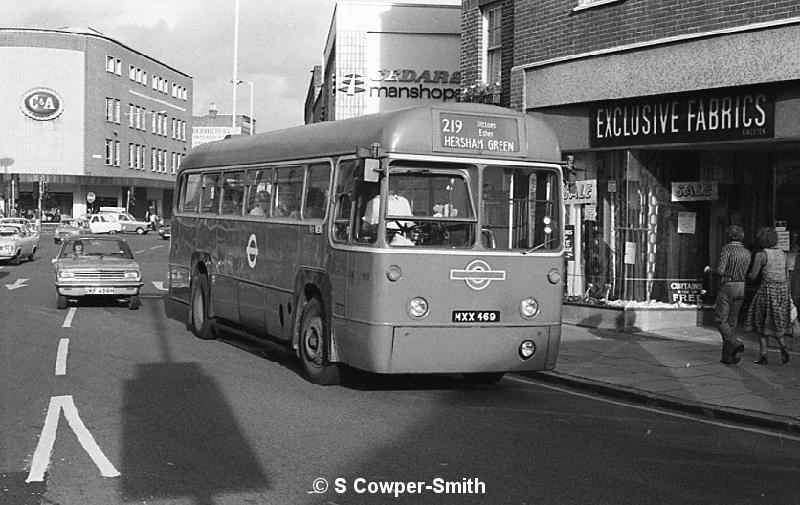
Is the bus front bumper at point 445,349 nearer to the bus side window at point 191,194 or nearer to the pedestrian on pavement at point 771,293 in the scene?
the pedestrian on pavement at point 771,293

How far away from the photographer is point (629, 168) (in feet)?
57.8

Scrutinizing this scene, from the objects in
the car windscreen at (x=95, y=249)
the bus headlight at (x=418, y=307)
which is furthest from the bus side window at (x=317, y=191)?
the car windscreen at (x=95, y=249)

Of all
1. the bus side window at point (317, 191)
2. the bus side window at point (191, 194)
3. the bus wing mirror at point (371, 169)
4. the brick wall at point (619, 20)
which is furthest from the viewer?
the bus side window at point (191, 194)

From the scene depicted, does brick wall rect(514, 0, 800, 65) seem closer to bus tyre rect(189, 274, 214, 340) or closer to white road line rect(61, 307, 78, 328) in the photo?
bus tyre rect(189, 274, 214, 340)

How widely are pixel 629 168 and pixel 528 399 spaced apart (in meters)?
7.65

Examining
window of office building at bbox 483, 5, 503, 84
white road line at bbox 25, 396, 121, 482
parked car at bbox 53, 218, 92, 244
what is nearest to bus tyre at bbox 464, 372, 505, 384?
white road line at bbox 25, 396, 121, 482

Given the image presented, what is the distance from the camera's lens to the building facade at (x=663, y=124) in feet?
49.6

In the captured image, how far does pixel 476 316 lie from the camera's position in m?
10.6

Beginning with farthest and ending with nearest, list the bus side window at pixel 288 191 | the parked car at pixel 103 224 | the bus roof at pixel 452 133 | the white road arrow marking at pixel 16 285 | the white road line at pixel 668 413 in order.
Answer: the parked car at pixel 103 224 < the white road arrow marking at pixel 16 285 < the bus side window at pixel 288 191 < the bus roof at pixel 452 133 < the white road line at pixel 668 413

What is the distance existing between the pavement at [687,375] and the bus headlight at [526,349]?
1226mm

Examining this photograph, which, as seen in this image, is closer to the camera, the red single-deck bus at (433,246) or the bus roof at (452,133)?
the red single-deck bus at (433,246)

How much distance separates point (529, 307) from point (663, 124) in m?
7.00

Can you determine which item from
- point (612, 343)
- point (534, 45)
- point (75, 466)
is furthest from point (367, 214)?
point (534, 45)

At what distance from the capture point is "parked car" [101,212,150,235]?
242 ft
